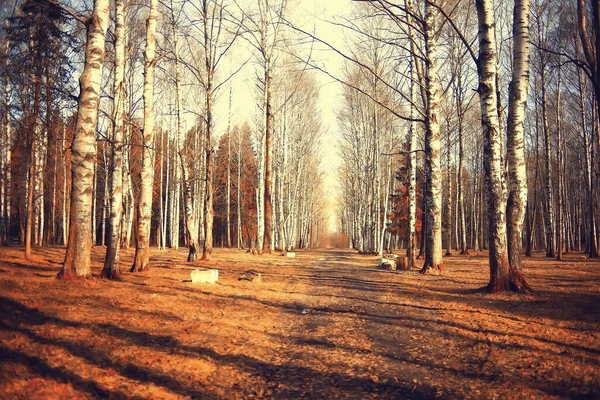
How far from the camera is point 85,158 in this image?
8227mm

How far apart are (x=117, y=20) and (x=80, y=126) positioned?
3.90m

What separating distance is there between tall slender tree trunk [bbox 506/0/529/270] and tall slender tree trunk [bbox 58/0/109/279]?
8886mm

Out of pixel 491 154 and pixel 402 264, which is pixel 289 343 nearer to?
pixel 491 154

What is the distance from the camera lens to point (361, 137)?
31594 mm

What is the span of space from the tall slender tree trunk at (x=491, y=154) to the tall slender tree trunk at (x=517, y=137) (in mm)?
196

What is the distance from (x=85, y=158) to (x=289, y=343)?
571cm

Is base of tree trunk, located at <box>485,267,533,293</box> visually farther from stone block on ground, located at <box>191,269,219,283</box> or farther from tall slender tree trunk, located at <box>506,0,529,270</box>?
stone block on ground, located at <box>191,269,219,283</box>

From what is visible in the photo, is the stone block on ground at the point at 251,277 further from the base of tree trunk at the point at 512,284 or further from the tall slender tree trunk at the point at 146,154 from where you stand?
the base of tree trunk at the point at 512,284

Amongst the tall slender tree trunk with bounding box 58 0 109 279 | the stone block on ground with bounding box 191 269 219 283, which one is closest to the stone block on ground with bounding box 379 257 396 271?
the stone block on ground with bounding box 191 269 219 283

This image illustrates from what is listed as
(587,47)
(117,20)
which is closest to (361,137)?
(587,47)

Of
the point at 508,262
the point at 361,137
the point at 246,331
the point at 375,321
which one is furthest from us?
the point at 361,137

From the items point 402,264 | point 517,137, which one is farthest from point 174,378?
point 402,264

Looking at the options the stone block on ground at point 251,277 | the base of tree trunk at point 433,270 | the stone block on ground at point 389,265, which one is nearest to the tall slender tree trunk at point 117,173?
the stone block on ground at point 251,277

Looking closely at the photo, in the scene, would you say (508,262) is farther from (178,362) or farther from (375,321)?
(178,362)
